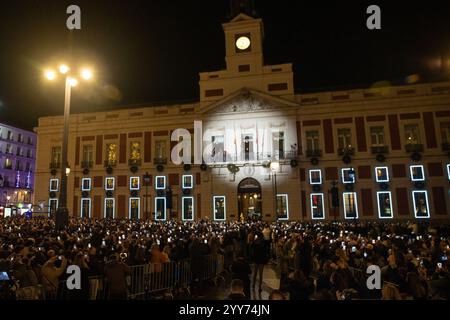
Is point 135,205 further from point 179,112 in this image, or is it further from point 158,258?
point 158,258

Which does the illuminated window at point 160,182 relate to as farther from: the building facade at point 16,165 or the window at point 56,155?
the building facade at point 16,165

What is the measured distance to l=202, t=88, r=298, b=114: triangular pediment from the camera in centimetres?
3888

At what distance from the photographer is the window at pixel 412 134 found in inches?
1437

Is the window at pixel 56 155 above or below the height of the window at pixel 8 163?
below

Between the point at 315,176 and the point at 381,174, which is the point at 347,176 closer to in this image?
the point at 315,176

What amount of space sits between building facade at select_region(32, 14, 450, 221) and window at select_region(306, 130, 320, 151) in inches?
9.9

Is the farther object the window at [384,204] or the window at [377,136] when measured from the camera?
the window at [377,136]

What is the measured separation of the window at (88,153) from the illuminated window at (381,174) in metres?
36.2

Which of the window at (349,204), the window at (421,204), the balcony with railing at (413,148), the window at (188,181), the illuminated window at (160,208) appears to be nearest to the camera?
the window at (421,204)

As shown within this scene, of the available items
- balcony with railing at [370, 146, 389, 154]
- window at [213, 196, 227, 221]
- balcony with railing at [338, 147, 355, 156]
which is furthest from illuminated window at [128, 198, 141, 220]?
balcony with railing at [370, 146, 389, 154]

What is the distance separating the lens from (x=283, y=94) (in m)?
39.6

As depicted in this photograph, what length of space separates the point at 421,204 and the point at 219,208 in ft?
71.8

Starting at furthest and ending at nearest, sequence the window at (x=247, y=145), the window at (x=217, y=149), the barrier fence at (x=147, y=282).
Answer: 1. the window at (x=217, y=149)
2. the window at (x=247, y=145)
3. the barrier fence at (x=147, y=282)

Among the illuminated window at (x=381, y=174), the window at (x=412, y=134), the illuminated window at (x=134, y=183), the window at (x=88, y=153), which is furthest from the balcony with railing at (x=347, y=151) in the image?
the window at (x=88, y=153)
